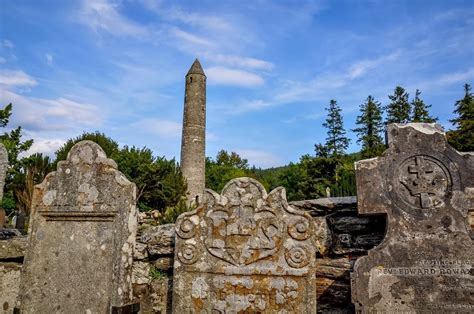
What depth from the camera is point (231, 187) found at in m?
3.94

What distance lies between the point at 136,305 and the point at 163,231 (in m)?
0.91

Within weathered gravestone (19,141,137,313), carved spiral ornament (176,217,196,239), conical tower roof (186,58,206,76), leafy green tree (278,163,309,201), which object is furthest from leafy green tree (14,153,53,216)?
leafy green tree (278,163,309,201)

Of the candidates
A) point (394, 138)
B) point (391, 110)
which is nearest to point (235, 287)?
point (394, 138)

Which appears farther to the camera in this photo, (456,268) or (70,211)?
(70,211)

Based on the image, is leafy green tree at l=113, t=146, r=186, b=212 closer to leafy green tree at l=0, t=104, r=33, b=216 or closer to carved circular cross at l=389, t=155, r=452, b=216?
leafy green tree at l=0, t=104, r=33, b=216

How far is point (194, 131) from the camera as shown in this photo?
86.8ft

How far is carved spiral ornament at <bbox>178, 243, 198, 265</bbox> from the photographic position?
12.4 ft

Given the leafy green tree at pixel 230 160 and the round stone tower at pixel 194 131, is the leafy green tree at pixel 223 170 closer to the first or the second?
the leafy green tree at pixel 230 160

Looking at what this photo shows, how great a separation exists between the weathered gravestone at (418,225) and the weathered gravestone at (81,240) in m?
2.47

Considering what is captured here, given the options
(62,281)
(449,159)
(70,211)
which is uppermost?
(449,159)

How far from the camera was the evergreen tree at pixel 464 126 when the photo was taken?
18.4 meters

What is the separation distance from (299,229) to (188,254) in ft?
4.00

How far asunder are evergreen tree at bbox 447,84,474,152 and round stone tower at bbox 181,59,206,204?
16.0 meters

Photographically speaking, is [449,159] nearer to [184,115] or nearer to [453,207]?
[453,207]
